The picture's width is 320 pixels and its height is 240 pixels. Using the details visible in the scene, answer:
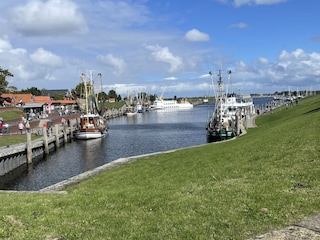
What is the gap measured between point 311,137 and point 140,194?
30.5 feet

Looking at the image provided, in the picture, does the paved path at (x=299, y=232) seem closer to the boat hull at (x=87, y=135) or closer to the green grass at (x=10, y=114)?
the boat hull at (x=87, y=135)

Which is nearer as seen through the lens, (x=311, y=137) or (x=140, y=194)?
(x=140, y=194)

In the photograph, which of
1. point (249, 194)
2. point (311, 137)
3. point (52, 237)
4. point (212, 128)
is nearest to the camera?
point (52, 237)

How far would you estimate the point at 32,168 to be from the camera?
120ft

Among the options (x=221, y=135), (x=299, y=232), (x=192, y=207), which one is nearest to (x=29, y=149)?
(x=221, y=135)

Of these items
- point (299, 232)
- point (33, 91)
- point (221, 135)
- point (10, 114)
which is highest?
point (33, 91)

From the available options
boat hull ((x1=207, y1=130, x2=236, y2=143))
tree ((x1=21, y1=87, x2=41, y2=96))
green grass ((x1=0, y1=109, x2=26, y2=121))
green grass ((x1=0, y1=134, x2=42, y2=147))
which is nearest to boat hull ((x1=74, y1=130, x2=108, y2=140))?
green grass ((x1=0, y1=134, x2=42, y2=147))

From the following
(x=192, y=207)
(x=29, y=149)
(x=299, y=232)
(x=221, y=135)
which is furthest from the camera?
(x=221, y=135)

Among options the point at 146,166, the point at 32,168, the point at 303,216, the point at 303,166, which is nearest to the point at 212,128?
the point at 32,168

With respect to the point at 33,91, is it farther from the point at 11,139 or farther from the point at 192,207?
the point at 192,207

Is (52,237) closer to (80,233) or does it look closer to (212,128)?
(80,233)

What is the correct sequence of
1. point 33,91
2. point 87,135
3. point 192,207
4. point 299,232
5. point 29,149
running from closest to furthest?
point 299,232
point 192,207
point 29,149
point 87,135
point 33,91

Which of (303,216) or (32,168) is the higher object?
(303,216)

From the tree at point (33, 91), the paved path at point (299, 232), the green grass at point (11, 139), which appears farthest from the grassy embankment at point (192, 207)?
the tree at point (33, 91)
